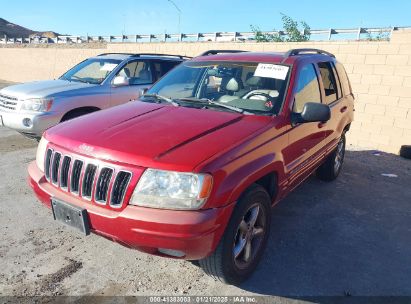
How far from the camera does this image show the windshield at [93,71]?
6691mm

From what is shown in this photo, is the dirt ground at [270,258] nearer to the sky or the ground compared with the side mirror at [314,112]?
nearer to the ground

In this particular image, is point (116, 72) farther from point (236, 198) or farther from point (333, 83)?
point (236, 198)

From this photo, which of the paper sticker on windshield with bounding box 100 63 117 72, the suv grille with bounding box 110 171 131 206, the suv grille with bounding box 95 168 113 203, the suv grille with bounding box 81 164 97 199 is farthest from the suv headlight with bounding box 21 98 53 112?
the suv grille with bounding box 110 171 131 206

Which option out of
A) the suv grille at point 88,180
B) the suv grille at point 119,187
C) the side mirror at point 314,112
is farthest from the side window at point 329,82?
the suv grille at point 88,180

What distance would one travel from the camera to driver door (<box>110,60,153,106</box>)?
257 inches

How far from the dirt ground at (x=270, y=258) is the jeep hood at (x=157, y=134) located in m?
1.10

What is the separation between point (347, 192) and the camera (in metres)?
5.00

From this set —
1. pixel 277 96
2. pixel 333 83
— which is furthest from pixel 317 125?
pixel 333 83

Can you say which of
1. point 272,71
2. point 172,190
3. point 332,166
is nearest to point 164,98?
point 272,71

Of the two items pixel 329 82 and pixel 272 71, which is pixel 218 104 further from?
pixel 329 82

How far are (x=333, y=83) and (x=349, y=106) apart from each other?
0.67 metres

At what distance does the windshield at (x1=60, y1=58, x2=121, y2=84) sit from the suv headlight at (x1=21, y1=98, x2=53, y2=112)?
113 cm

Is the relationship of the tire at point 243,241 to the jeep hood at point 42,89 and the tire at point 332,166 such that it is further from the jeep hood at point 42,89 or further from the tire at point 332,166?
the jeep hood at point 42,89

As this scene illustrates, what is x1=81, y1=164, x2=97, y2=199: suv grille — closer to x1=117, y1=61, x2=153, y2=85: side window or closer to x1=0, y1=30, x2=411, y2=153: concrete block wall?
x1=117, y1=61, x2=153, y2=85: side window
